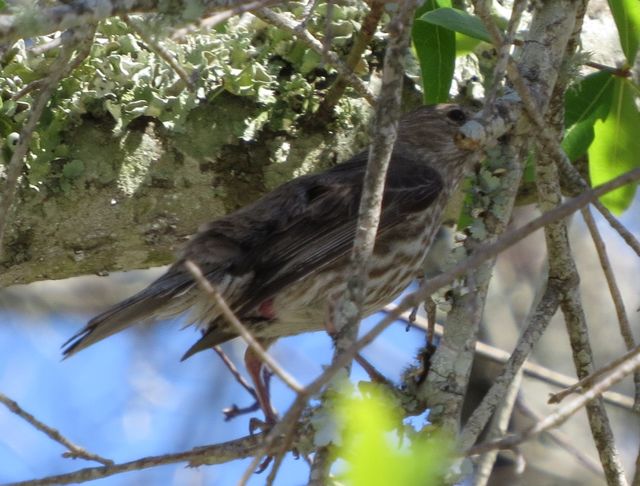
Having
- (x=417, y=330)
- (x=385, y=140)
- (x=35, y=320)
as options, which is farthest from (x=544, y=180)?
(x=35, y=320)

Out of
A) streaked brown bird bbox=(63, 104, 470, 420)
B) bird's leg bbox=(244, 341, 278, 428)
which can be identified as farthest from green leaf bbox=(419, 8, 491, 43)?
bird's leg bbox=(244, 341, 278, 428)

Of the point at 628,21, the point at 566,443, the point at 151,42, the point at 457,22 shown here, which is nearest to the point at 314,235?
the point at 457,22

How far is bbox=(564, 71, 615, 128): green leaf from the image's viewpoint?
4242 mm

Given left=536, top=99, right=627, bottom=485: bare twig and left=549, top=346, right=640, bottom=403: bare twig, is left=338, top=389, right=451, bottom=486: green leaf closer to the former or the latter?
left=549, top=346, right=640, bottom=403: bare twig

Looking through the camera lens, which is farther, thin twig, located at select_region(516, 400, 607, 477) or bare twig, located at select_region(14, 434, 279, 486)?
thin twig, located at select_region(516, 400, 607, 477)

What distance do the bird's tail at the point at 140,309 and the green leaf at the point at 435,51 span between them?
4.06ft

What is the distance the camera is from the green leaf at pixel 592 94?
4.24m

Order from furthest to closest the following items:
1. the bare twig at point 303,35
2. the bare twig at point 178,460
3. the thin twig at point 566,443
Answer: the thin twig at point 566,443 < the bare twig at point 303,35 < the bare twig at point 178,460

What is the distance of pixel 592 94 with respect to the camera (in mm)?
4258

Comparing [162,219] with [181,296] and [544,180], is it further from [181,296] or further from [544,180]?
[544,180]

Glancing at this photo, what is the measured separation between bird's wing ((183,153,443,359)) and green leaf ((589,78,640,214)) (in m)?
0.82

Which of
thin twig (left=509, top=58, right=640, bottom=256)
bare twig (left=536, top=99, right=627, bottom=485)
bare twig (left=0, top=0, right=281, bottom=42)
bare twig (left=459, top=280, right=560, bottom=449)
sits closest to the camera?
bare twig (left=0, top=0, right=281, bottom=42)

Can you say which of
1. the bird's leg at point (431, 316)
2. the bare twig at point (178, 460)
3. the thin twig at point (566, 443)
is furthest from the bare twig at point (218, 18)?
the thin twig at point (566, 443)

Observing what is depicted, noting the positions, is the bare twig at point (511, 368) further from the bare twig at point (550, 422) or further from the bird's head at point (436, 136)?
the bird's head at point (436, 136)
